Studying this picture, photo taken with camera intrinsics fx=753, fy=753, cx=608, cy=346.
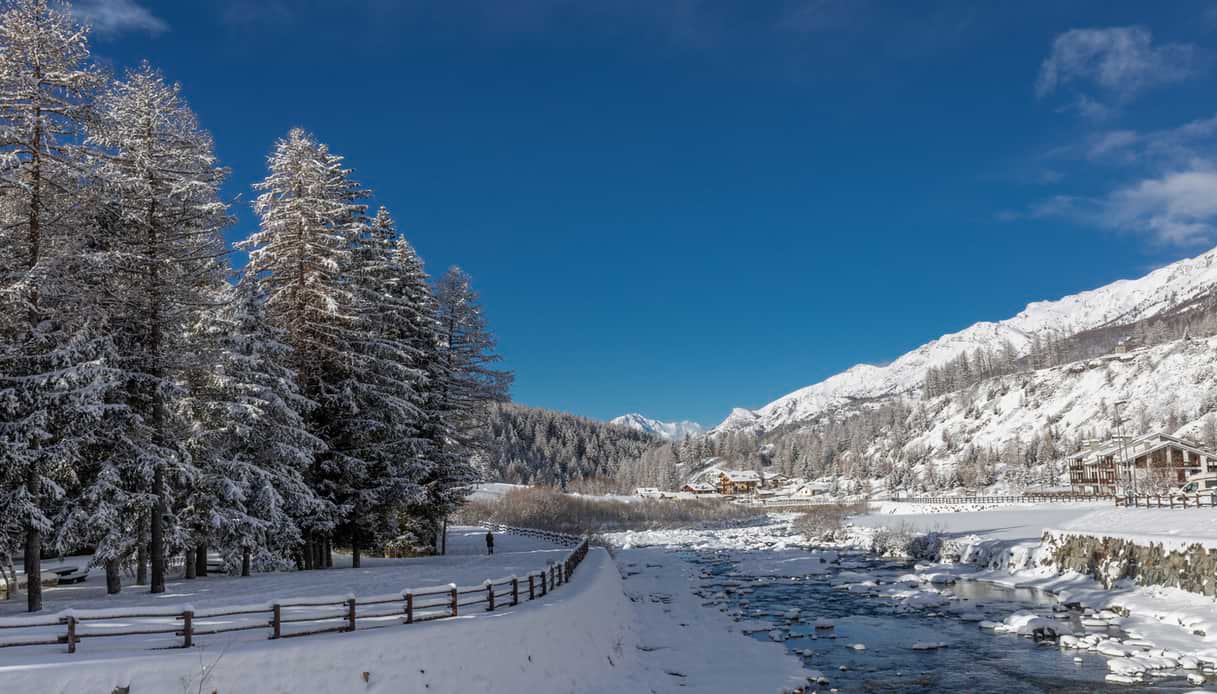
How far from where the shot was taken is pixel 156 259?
20828 millimetres

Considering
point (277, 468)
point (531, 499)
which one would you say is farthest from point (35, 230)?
point (531, 499)

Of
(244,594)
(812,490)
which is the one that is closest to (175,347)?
(244,594)

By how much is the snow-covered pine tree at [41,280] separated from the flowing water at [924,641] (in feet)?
64.2

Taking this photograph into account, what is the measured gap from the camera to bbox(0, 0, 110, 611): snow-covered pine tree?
58.2 ft

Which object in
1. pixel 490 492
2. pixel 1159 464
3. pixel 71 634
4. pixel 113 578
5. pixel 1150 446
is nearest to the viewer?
pixel 71 634

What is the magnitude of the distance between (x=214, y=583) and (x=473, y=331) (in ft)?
69.3

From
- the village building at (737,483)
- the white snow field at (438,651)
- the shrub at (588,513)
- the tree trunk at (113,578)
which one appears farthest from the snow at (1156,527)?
the village building at (737,483)

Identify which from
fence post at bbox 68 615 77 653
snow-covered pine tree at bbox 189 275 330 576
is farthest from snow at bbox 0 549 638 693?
snow-covered pine tree at bbox 189 275 330 576

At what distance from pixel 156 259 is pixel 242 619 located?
11.2 meters

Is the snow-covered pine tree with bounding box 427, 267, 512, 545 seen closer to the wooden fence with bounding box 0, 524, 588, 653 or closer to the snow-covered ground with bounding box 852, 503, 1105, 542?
the wooden fence with bounding box 0, 524, 588, 653

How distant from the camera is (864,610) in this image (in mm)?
29859

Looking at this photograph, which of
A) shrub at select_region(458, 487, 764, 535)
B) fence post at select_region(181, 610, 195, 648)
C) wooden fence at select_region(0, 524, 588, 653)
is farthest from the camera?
shrub at select_region(458, 487, 764, 535)

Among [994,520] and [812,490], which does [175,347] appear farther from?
[812,490]

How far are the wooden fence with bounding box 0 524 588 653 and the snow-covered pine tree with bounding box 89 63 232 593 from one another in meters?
5.80
